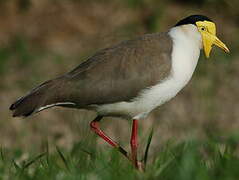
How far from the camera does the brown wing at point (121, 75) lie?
5324 millimetres

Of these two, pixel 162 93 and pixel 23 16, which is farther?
pixel 23 16

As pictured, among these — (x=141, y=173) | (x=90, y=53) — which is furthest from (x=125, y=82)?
(x=90, y=53)

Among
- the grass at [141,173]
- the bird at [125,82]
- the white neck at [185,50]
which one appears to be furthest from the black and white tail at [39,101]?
the white neck at [185,50]

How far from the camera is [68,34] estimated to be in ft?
31.1

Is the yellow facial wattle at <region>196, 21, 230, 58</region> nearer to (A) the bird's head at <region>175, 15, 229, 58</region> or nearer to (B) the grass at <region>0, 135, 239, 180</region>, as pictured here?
(A) the bird's head at <region>175, 15, 229, 58</region>

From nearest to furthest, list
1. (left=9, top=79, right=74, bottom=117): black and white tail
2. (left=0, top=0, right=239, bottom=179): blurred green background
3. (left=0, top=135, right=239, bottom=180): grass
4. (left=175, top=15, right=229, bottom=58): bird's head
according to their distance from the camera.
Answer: (left=0, top=135, right=239, bottom=180): grass → (left=9, top=79, right=74, bottom=117): black and white tail → (left=175, top=15, right=229, bottom=58): bird's head → (left=0, top=0, right=239, bottom=179): blurred green background

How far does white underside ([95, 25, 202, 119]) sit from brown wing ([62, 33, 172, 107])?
47mm

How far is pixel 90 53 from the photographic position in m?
9.24

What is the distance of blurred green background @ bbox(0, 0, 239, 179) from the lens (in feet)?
27.9

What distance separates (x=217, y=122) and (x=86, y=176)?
16.0 feet

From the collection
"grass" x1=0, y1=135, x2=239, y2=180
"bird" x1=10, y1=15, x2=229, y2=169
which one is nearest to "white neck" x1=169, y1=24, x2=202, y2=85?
"bird" x1=10, y1=15, x2=229, y2=169

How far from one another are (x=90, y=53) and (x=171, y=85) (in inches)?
159

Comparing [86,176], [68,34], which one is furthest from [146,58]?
[68,34]

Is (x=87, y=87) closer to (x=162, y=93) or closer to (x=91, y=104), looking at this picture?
(x=91, y=104)
